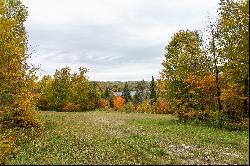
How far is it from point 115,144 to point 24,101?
1266 centimetres

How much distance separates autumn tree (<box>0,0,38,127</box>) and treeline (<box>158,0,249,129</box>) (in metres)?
18.2

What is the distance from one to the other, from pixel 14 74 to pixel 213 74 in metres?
24.0

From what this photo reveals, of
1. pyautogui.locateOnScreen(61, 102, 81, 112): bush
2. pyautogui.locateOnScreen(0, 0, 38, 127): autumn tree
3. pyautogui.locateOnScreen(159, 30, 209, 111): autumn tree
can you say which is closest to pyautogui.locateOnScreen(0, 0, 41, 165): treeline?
pyautogui.locateOnScreen(0, 0, 38, 127): autumn tree

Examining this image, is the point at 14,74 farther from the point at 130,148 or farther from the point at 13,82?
the point at 130,148

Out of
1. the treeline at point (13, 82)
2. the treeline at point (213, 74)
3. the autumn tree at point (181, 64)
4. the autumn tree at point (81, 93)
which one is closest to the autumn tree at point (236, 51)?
the treeline at point (213, 74)

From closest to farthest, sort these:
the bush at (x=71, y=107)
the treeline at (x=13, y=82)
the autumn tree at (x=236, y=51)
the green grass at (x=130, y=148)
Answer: the green grass at (x=130, y=148), the treeline at (x=13, y=82), the autumn tree at (x=236, y=51), the bush at (x=71, y=107)

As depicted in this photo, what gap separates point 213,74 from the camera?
1857 inches

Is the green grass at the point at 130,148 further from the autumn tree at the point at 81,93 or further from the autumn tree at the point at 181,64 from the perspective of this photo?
the autumn tree at the point at 81,93

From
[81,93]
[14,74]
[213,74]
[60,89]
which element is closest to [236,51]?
[213,74]

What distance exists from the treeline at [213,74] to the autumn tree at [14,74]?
59.7 feet

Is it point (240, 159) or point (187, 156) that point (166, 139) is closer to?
point (187, 156)

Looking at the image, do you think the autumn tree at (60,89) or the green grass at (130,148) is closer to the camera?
the green grass at (130,148)

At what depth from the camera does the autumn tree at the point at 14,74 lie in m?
31.6

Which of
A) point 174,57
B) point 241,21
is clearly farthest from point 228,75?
point 174,57
